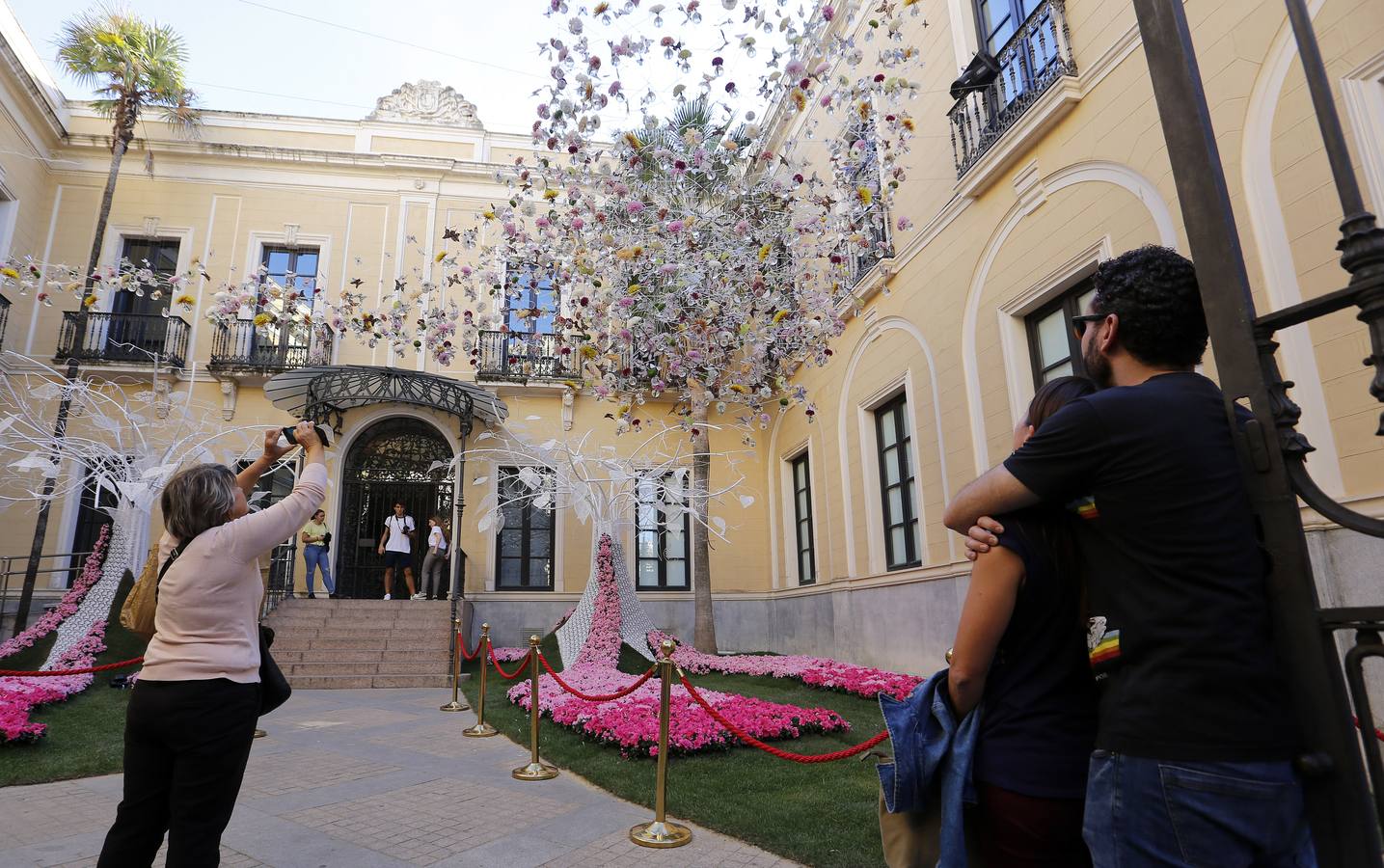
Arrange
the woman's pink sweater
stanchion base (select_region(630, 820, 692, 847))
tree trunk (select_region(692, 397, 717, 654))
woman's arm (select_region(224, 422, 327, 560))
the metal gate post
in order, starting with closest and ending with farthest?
the metal gate post → the woman's pink sweater → woman's arm (select_region(224, 422, 327, 560)) → stanchion base (select_region(630, 820, 692, 847)) → tree trunk (select_region(692, 397, 717, 654))

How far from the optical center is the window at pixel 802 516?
14.5 metres

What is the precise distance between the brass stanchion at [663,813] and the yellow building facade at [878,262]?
419cm

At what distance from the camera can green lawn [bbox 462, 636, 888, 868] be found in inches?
160

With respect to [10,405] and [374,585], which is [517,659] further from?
[10,405]

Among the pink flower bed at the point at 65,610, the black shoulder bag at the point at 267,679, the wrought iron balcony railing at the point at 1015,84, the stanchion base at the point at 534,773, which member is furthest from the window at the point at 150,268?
the black shoulder bag at the point at 267,679

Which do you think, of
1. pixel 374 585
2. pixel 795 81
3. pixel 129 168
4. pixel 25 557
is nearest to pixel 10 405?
pixel 25 557

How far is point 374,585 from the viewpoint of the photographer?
51.0 ft

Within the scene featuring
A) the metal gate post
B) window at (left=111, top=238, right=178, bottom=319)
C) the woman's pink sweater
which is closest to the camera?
the metal gate post

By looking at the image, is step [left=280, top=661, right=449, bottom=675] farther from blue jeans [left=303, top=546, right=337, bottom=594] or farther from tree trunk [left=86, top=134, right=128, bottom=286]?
tree trunk [left=86, top=134, right=128, bottom=286]

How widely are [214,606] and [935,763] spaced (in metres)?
2.43

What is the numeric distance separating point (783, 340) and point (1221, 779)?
9.40m

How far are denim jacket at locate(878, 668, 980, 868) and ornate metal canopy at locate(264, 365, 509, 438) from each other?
13.0 meters

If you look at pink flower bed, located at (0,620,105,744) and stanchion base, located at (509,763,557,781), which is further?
pink flower bed, located at (0,620,105,744)

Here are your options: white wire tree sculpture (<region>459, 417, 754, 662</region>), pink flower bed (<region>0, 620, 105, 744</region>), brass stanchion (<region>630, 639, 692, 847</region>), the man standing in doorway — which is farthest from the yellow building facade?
pink flower bed (<region>0, 620, 105, 744</region>)
